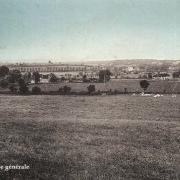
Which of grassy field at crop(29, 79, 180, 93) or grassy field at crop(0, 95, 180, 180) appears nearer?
grassy field at crop(0, 95, 180, 180)

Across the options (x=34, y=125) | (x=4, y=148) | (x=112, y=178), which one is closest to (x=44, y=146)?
(x=4, y=148)

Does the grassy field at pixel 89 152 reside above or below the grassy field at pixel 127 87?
above

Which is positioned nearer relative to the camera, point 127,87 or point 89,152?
point 89,152

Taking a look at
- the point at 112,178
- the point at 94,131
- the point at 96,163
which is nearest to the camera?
the point at 112,178

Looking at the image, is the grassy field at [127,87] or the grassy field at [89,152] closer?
the grassy field at [89,152]

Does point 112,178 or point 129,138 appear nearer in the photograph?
point 112,178

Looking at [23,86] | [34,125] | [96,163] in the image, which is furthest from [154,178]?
[23,86]

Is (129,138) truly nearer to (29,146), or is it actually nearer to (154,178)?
(29,146)

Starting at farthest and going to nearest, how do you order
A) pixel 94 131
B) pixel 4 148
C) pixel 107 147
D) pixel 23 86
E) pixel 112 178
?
pixel 23 86 < pixel 94 131 < pixel 107 147 < pixel 4 148 < pixel 112 178

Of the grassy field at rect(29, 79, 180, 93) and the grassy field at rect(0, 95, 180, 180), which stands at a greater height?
the grassy field at rect(0, 95, 180, 180)

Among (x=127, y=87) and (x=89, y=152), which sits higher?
(x=89, y=152)
